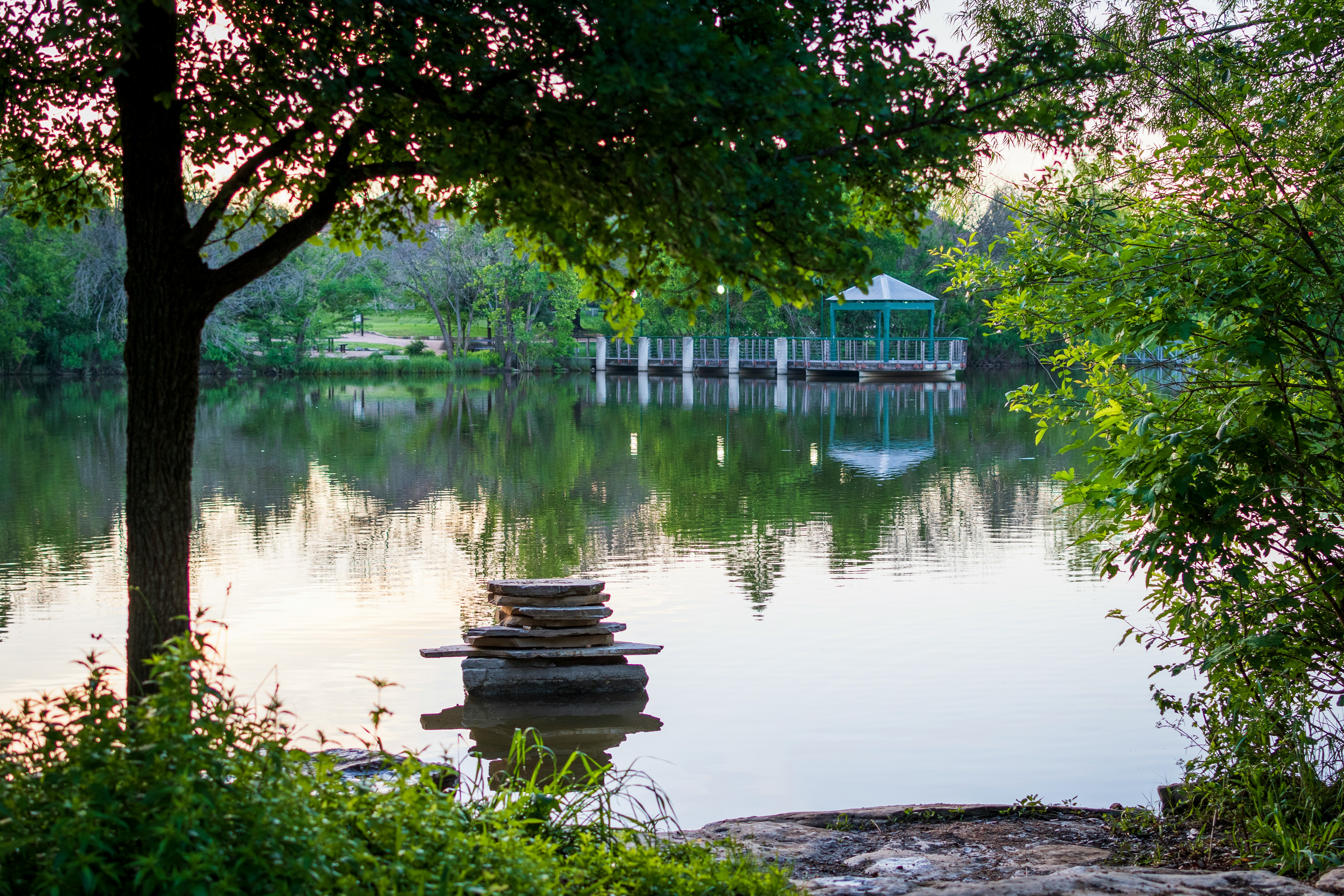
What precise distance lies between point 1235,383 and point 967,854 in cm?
233

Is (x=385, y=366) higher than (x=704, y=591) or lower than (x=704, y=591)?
higher

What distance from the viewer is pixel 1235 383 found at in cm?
524

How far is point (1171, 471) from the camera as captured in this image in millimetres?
5020

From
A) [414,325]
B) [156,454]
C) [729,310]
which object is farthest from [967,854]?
[414,325]

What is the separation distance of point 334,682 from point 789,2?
20.0ft

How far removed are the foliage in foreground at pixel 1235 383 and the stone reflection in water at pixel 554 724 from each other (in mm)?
3392

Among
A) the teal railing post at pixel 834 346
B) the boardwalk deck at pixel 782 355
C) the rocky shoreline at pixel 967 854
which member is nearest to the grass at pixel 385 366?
the boardwalk deck at pixel 782 355

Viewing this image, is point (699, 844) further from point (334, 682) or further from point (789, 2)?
point (334, 682)

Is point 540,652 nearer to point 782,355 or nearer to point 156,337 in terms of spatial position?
point 156,337

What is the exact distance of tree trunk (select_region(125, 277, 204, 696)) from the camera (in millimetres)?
4609

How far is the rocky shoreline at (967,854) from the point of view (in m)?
3.87

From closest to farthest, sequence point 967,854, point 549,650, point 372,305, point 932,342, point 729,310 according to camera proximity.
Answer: point 967,854 → point 549,650 → point 932,342 → point 729,310 → point 372,305

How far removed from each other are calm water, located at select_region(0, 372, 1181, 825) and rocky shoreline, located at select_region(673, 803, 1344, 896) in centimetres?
88

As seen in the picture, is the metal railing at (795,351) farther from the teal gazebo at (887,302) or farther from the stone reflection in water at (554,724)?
the stone reflection in water at (554,724)
